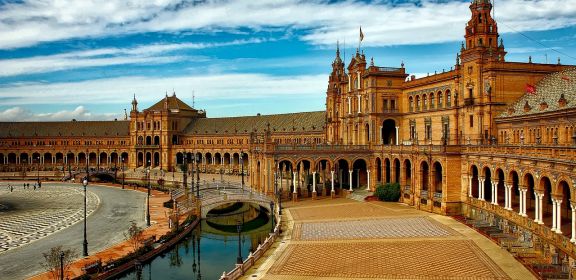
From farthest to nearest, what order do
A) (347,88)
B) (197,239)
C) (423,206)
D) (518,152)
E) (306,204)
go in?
(347,88)
(306,204)
(423,206)
(197,239)
(518,152)

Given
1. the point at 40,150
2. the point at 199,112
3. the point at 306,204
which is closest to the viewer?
the point at 306,204

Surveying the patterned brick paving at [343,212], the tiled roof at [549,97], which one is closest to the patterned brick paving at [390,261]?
the patterned brick paving at [343,212]

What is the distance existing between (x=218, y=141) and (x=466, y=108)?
76.6m

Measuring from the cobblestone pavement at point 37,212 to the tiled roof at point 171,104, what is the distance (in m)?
40.3

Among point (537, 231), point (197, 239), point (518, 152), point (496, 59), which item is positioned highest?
point (496, 59)

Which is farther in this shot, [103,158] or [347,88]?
[103,158]

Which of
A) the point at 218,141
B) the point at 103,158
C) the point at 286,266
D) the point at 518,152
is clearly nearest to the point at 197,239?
the point at 286,266

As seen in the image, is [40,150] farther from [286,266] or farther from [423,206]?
[286,266]

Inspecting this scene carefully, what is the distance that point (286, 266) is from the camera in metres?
36.0

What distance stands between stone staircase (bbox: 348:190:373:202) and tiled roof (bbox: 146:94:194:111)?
242ft

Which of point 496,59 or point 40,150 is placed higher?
point 496,59

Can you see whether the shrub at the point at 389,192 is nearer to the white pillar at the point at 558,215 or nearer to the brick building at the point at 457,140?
the brick building at the point at 457,140

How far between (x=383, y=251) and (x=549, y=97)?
2588cm

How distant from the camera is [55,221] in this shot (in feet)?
196
